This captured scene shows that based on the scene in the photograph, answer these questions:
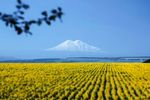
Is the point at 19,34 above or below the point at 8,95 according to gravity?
above

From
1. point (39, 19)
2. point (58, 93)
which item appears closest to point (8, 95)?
point (58, 93)

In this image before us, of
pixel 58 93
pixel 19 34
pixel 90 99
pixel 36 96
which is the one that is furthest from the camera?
pixel 58 93

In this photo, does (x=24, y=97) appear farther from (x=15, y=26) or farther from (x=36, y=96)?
(x=15, y=26)

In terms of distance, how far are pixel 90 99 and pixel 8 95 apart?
4205 millimetres

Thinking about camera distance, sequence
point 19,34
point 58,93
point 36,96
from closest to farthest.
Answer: point 19,34
point 36,96
point 58,93

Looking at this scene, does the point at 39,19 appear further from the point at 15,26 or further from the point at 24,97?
the point at 24,97

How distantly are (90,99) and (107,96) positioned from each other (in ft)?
4.20

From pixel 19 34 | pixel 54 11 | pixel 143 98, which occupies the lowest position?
pixel 143 98

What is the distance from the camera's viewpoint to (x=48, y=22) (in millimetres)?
2436

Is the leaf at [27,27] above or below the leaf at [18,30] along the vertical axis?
above

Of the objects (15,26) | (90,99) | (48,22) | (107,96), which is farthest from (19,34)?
(107,96)

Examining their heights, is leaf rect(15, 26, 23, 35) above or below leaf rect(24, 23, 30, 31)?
below

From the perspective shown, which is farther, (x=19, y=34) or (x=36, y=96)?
(x=36, y=96)

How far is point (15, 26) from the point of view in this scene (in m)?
2.39
